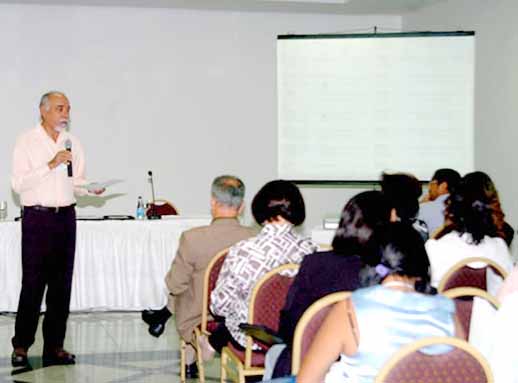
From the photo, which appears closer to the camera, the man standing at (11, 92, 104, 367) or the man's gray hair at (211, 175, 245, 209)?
the man's gray hair at (211, 175, 245, 209)

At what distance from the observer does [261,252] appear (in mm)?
3539

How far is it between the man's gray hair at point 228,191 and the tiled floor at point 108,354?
1.15 meters

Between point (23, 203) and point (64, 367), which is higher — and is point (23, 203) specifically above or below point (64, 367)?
above

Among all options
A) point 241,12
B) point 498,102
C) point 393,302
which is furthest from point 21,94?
point 393,302

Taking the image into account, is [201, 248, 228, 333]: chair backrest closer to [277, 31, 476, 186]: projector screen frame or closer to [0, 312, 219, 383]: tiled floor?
[0, 312, 219, 383]: tiled floor

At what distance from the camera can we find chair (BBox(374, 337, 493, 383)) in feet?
6.64

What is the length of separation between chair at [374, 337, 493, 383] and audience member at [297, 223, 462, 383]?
34mm

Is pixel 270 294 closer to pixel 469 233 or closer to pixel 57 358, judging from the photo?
pixel 469 233

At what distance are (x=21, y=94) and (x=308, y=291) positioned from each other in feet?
20.4

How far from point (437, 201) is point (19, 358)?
8.95 ft

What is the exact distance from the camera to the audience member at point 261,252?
354 cm

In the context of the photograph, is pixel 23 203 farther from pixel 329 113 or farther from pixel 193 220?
pixel 329 113

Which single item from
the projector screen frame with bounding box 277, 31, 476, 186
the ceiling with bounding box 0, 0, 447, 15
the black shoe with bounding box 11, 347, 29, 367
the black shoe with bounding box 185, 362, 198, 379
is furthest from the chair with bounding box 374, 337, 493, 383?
the ceiling with bounding box 0, 0, 447, 15

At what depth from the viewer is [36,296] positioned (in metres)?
5.07
